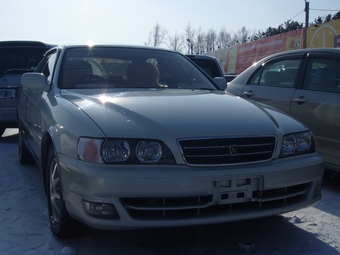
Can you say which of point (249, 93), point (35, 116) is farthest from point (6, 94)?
point (249, 93)

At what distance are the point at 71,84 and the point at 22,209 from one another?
1.22 metres

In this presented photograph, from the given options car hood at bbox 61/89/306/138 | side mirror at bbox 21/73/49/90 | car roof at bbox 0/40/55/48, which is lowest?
car hood at bbox 61/89/306/138

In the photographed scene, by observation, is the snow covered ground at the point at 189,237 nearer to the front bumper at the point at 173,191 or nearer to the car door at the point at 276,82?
the front bumper at the point at 173,191

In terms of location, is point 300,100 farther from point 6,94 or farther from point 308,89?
point 6,94

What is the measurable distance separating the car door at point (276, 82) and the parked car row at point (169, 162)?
1820 millimetres

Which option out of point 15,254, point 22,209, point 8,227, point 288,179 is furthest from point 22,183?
point 288,179

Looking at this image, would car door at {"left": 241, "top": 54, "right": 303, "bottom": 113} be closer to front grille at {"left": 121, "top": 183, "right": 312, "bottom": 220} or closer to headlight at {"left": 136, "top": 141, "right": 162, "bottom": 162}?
front grille at {"left": 121, "top": 183, "right": 312, "bottom": 220}

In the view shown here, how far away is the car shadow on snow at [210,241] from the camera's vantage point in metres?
2.93

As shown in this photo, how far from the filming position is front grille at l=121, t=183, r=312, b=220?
2.58 meters

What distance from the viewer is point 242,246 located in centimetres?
299

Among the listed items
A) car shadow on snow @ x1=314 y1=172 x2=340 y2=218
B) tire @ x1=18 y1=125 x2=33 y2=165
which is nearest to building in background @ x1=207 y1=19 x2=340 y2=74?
car shadow on snow @ x1=314 y1=172 x2=340 y2=218

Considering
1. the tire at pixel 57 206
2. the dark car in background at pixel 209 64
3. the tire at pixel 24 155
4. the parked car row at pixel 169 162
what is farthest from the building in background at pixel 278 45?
the tire at pixel 57 206

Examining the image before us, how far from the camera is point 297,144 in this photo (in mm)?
3035

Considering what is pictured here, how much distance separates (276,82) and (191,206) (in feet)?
10.7
